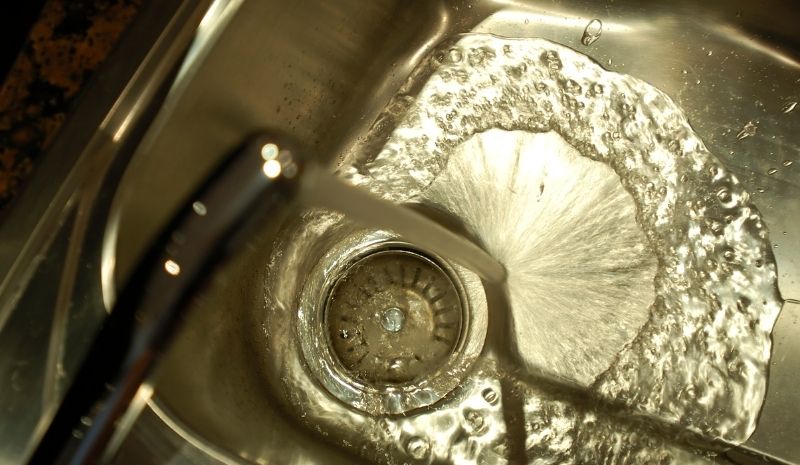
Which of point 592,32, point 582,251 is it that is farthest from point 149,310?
point 592,32

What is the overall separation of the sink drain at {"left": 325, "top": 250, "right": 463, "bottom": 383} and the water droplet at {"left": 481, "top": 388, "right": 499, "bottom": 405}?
5cm

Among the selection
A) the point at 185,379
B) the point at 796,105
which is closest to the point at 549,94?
the point at 796,105

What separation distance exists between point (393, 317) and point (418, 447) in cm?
14

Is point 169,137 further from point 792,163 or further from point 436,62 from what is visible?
point 792,163

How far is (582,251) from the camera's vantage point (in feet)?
2.34

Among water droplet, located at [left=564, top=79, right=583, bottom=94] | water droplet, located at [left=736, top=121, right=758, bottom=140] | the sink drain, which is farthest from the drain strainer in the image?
water droplet, located at [left=736, top=121, right=758, bottom=140]

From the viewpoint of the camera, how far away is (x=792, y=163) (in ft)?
2.35

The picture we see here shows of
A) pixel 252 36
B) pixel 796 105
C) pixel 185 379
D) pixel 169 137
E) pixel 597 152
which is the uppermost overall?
pixel 796 105

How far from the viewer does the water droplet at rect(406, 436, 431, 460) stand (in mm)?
668

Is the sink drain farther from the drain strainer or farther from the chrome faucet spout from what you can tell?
the chrome faucet spout

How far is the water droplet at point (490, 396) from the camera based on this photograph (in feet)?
2.24

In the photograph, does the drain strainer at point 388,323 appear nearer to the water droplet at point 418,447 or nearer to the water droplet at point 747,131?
the water droplet at point 418,447

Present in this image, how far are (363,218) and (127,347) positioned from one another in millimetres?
249

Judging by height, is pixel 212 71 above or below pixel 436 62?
below
